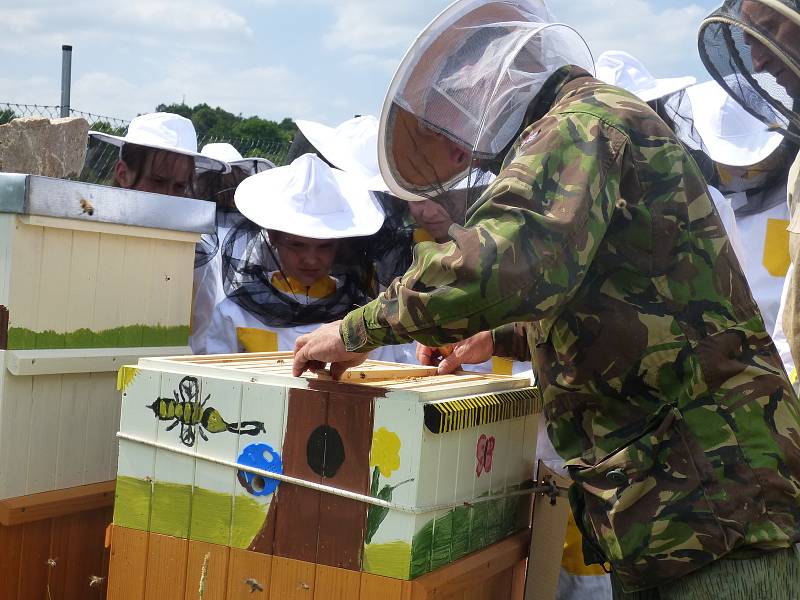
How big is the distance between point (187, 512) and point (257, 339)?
64.9 inches

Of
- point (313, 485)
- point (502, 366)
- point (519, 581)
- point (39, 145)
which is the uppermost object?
point (39, 145)

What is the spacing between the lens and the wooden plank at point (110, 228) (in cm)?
227

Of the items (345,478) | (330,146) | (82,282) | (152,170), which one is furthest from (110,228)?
(330,146)

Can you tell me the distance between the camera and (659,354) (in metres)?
1.65

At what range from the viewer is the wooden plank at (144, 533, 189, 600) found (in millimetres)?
1938

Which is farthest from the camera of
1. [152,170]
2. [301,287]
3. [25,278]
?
[152,170]

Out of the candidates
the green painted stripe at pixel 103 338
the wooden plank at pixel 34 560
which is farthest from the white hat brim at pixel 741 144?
the wooden plank at pixel 34 560

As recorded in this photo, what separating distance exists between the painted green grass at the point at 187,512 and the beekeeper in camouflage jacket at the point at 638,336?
0.38 m

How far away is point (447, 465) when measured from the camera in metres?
1.78

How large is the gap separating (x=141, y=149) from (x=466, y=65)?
3110mm

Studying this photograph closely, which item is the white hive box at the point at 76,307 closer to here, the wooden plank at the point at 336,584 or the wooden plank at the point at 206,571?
the wooden plank at the point at 206,571

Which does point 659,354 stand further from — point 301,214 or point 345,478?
point 301,214

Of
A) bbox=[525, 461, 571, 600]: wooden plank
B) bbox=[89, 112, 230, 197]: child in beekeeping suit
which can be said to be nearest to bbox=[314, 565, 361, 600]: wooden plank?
bbox=[525, 461, 571, 600]: wooden plank

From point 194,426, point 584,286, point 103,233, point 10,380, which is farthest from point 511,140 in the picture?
point 10,380
